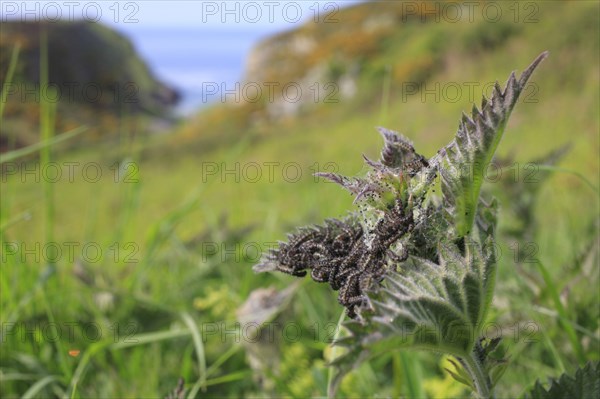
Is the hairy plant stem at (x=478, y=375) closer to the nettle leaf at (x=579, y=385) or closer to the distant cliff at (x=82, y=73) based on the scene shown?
the nettle leaf at (x=579, y=385)

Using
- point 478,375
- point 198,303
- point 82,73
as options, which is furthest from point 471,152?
point 82,73

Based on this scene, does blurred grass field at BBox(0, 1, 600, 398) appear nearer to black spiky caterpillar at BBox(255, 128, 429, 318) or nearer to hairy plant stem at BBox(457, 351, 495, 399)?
black spiky caterpillar at BBox(255, 128, 429, 318)

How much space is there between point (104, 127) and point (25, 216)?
39.8m

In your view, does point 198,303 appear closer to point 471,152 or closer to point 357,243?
point 357,243

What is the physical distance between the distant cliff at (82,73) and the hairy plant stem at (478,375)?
3487cm

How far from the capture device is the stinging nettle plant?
0.71m

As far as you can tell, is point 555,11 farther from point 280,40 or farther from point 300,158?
point 280,40

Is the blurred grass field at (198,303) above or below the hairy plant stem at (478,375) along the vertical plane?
below

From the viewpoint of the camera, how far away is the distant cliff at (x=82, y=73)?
36.6m

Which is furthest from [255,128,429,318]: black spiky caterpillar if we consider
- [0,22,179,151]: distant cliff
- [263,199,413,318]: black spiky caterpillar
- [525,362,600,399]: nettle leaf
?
[0,22,179,151]: distant cliff

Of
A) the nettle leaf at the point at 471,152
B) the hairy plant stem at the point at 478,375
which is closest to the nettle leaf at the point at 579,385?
the hairy plant stem at the point at 478,375

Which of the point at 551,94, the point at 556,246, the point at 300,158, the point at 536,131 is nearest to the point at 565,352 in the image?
the point at 556,246

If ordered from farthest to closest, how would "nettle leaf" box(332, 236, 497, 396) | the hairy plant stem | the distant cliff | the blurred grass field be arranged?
the distant cliff → the blurred grass field → the hairy plant stem → "nettle leaf" box(332, 236, 497, 396)

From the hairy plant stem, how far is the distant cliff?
34872mm
